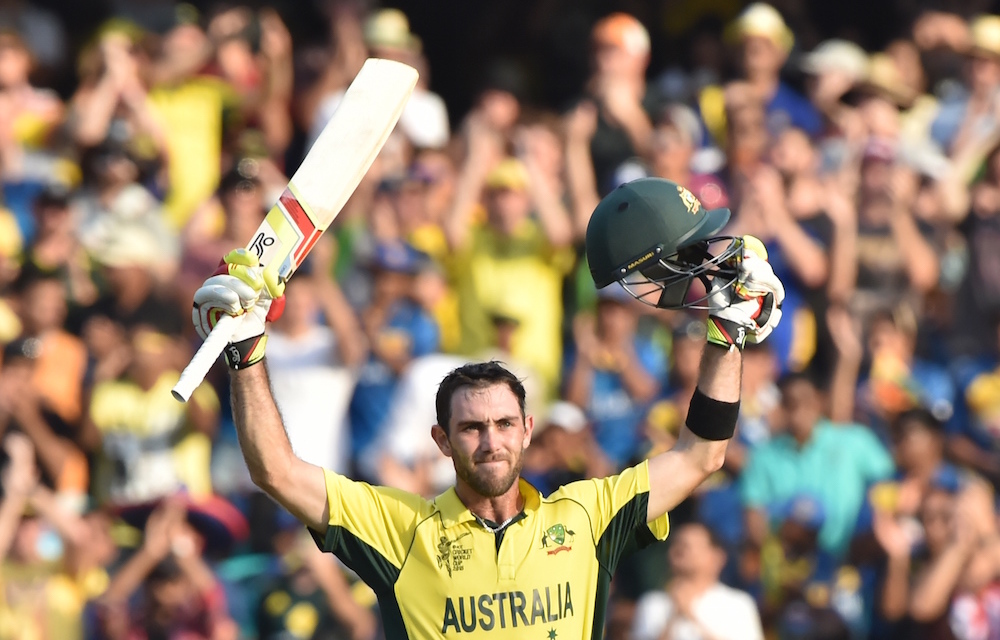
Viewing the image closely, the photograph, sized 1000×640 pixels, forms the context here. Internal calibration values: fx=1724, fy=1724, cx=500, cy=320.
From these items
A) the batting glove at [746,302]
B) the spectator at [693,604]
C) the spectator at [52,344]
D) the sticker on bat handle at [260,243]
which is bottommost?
the spectator at [693,604]

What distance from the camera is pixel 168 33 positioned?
11.1m

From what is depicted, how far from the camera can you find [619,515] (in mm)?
5488

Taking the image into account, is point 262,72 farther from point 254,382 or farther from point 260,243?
point 254,382

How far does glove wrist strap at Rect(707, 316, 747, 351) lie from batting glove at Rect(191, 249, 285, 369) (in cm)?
138

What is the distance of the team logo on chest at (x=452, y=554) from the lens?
5.30m

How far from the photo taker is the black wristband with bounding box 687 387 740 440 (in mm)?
5488

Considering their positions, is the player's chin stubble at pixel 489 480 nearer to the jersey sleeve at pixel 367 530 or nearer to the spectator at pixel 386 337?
the jersey sleeve at pixel 367 530

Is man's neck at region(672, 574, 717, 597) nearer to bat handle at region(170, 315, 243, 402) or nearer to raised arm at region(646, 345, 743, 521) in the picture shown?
raised arm at region(646, 345, 743, 521)

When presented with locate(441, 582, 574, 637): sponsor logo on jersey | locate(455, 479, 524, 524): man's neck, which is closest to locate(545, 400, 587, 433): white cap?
locate(455, 479, 524, 524): man's neck

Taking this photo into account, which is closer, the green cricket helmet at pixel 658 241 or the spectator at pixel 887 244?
the green cricket helmet at pixel 658 241

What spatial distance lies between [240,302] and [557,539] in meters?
1.24

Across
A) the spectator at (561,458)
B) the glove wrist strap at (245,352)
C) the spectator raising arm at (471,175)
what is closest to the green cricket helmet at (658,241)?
the glove wrist strap at (245,352)

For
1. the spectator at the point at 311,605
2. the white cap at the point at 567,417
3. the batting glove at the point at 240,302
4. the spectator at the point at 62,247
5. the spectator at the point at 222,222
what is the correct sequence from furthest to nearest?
the spectator at the point at 62,247 < the spectator at the point at 222,222 < the white cap at the point at 567,417 < the spectator at the point at 311,605 < the batting glove at the point at 240,302

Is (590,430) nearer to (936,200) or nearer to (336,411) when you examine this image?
(336,411)
